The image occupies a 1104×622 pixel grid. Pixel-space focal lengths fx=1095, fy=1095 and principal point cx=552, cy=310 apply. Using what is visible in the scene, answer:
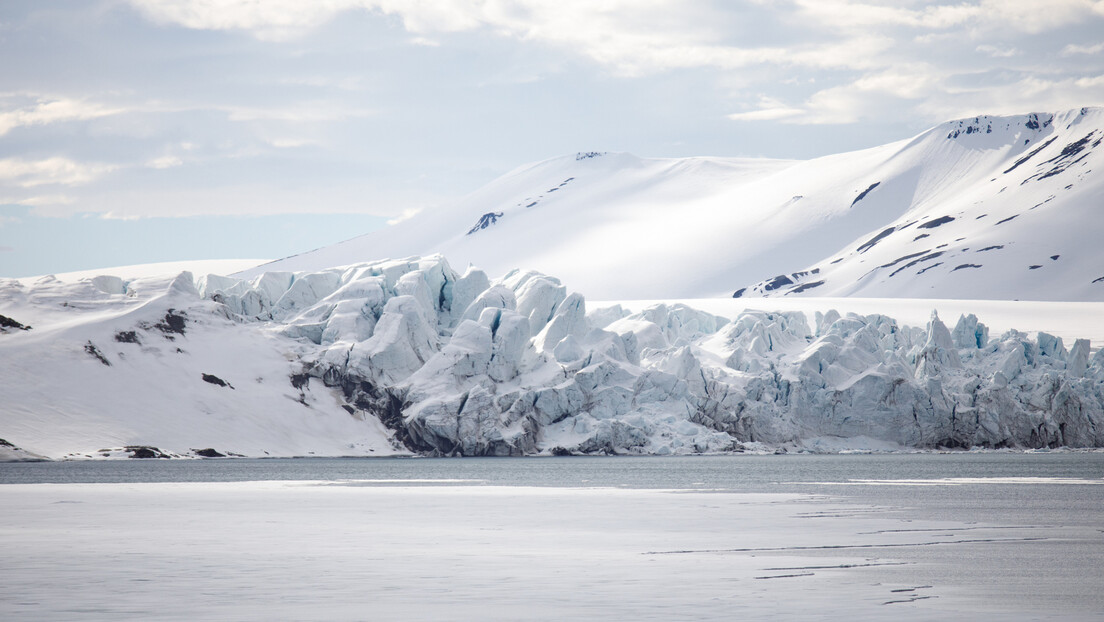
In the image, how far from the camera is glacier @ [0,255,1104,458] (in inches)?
3135

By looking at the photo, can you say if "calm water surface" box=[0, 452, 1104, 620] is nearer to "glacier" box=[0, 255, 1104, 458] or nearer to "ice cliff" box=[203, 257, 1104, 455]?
"ice cliff" box=[203, 257, 1104, 455]

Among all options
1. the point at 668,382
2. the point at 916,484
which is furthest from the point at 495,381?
the point at 916,484

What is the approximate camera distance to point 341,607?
16.7m

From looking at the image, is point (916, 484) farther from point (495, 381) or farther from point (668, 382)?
point (495, 381)

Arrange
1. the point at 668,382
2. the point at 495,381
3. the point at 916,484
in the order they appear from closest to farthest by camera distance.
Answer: the point at 916,484, the point at 668,382, the point at 495,381

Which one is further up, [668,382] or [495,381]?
[495,381]

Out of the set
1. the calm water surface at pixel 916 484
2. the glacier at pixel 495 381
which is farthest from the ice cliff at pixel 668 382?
the calm water surface at pixel 916 484

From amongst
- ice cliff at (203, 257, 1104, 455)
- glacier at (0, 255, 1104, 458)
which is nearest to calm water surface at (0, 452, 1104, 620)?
ice cliff at (203, 257, 1104, 455)

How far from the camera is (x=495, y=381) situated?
270 feet

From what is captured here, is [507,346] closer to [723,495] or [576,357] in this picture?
[576,357]

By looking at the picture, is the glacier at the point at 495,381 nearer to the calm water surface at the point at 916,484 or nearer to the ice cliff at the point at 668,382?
the ice cliff at the point at 668,382

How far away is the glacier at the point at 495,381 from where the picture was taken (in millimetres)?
79625

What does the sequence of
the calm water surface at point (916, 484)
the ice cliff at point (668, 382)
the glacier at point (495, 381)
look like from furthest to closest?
the ice cliff at point (668, 382) → the glacier at point (495, 381) → the calm water surface at point (916, 484)

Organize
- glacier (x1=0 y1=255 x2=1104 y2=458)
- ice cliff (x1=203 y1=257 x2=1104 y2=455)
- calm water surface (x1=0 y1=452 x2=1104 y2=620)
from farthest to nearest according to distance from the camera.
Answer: ice cliff (x1=203 y1=257 x2=1104 y2=455)
glacier (x1=0 y1=255 x2=1104 y2=458)
calm water surface (x1=0 y1=452 x2=1104 y2=620)
